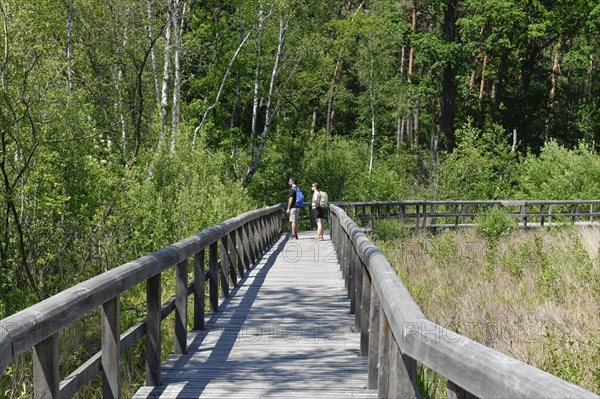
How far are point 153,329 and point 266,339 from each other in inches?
83.3

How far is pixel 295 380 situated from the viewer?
225 inches

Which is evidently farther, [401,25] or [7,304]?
[401,25]

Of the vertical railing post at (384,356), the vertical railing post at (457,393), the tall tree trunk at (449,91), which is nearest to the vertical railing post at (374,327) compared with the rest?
the vertical railing post at (384,356)

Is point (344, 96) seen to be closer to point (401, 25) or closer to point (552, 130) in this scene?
point (401, 25)

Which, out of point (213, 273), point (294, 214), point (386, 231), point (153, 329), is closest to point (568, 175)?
point (386, 231)

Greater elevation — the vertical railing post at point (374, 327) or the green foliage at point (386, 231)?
the vertical railing post at point (374, 327)

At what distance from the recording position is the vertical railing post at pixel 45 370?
3.31 m

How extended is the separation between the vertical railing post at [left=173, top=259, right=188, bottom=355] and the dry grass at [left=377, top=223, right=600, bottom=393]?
3326 mm

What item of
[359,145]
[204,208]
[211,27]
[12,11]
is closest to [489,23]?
[359,145]

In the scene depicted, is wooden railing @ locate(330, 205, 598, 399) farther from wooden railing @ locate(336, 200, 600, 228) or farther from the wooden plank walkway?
wooden railing @ locate(336, 200, 600, 228)

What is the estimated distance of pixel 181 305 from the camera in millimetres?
6246

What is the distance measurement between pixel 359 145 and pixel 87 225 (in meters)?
31.4

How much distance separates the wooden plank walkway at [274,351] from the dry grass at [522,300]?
171 centimetres

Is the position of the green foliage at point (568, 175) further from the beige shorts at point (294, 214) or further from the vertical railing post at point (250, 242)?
the vertical railing post at point (250, 242)
